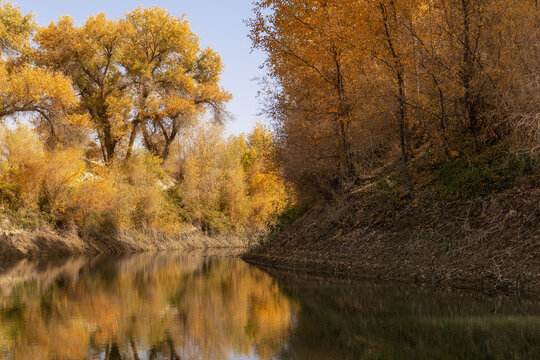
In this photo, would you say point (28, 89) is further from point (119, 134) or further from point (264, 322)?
point (264, 322)

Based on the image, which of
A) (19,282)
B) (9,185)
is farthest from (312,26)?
(9,185)

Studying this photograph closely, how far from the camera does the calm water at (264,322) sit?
8.00 meters

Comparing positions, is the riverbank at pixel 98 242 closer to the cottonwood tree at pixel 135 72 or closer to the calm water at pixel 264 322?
the cottonwood tree at pixel 135 72

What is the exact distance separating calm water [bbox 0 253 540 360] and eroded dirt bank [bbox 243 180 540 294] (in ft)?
3.54

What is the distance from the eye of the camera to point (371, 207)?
20.2m

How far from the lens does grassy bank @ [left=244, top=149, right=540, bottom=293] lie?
43.9 feet

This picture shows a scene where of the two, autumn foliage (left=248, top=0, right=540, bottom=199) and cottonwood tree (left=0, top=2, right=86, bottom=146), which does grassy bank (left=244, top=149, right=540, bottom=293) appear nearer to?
autumn foliage (left=248, top=0, right=540, bottom=199)

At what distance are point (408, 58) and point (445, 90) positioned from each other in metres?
1.45

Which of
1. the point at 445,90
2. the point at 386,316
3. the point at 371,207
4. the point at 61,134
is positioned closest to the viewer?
the point at 386,316

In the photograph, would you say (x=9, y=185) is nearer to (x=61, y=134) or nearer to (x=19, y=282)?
(x=61, y=134)

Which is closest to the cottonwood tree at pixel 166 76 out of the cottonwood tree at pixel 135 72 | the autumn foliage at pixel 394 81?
the cottonwood tree at pixel 135 72

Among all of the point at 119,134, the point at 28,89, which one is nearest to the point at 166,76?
the point at 119,134

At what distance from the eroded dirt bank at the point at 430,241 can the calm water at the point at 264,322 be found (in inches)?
42.5

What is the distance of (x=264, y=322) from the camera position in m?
10.5
